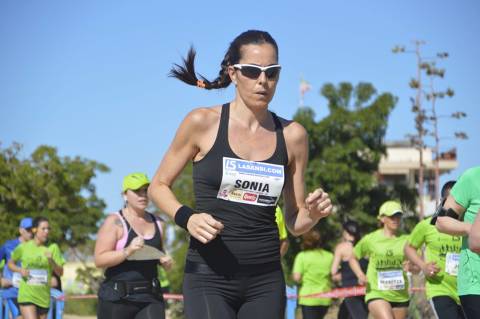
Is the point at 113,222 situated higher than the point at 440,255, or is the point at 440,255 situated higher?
the point at 113,222

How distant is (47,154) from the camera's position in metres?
34.0

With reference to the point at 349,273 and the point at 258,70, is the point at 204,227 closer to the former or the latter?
the point at 258,70

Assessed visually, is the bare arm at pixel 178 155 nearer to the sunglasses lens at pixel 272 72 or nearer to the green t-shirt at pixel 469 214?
the sunglasses lens at pixel 272 72

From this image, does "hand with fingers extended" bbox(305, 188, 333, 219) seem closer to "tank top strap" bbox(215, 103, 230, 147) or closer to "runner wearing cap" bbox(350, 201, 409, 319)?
"tank top strap" bbox(215, 103, 230, 147)

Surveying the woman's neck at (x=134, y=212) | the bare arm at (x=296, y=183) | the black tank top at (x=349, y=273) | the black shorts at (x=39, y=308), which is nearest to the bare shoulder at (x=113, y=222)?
the woman's neck at (x=134, y=212)

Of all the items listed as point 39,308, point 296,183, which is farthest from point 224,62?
point 39,308

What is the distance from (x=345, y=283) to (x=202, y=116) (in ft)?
28.4

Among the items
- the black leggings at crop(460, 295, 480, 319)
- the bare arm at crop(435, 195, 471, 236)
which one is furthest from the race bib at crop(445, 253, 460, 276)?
the bare arm at crop(435, 195, 471, 236)

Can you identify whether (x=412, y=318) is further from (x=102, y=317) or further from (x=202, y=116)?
(x=202, y=116)

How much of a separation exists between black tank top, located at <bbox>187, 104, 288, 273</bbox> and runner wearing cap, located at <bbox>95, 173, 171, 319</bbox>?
3251 mm

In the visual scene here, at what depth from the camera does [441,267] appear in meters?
8.75

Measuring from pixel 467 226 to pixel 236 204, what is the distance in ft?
5.90

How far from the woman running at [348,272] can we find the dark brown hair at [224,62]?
24.3 feet

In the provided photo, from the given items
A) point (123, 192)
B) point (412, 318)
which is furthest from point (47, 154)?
point (123, 192)
